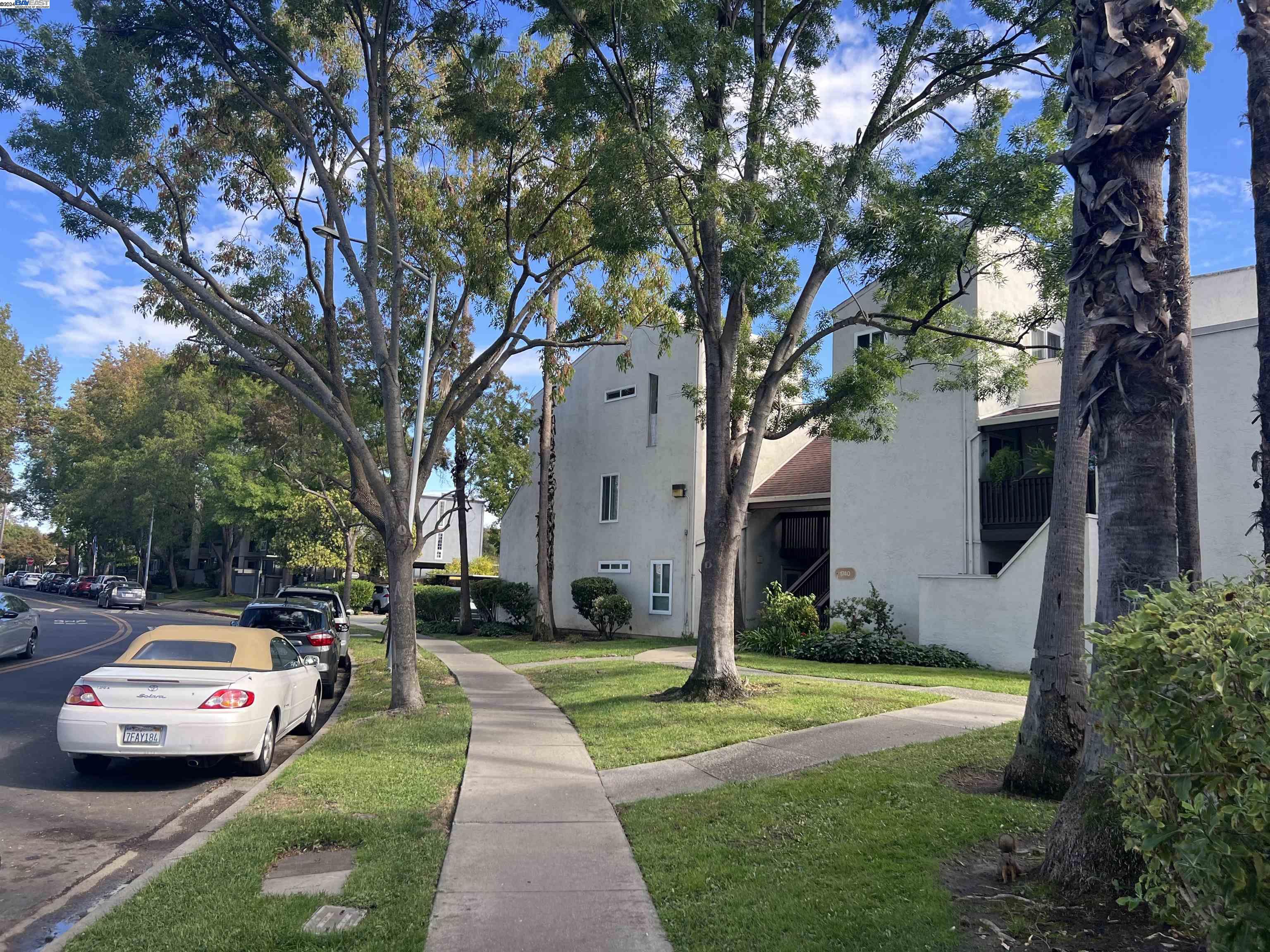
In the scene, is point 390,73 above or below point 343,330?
above

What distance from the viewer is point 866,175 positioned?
38.2 ft

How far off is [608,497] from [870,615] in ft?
32.7

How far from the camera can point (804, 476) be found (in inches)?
960

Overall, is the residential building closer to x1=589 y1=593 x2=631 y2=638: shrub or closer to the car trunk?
x1=589 y1=593 x2=631 y2=638: shrub

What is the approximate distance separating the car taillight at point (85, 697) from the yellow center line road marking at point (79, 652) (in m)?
9.97

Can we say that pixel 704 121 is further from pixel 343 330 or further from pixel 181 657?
pixel 343 330

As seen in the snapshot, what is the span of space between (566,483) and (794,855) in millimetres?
23246

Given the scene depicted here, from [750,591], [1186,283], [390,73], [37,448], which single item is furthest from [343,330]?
[37,448]

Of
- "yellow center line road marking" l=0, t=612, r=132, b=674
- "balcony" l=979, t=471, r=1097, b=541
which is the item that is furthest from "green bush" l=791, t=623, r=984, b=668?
"yellow center line road marking" l=0, t=612, r=132, b=674

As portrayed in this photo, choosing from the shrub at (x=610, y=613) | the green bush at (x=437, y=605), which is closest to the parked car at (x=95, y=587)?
the green bush at (x=437, y=605)

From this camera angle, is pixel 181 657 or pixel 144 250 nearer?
pixel 181 657

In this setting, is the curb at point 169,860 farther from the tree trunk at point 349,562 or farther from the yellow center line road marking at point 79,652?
the tree trunk at point 349,562

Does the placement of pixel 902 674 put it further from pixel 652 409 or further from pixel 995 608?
pixel 652 409

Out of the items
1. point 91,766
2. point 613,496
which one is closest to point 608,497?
point 613,496
